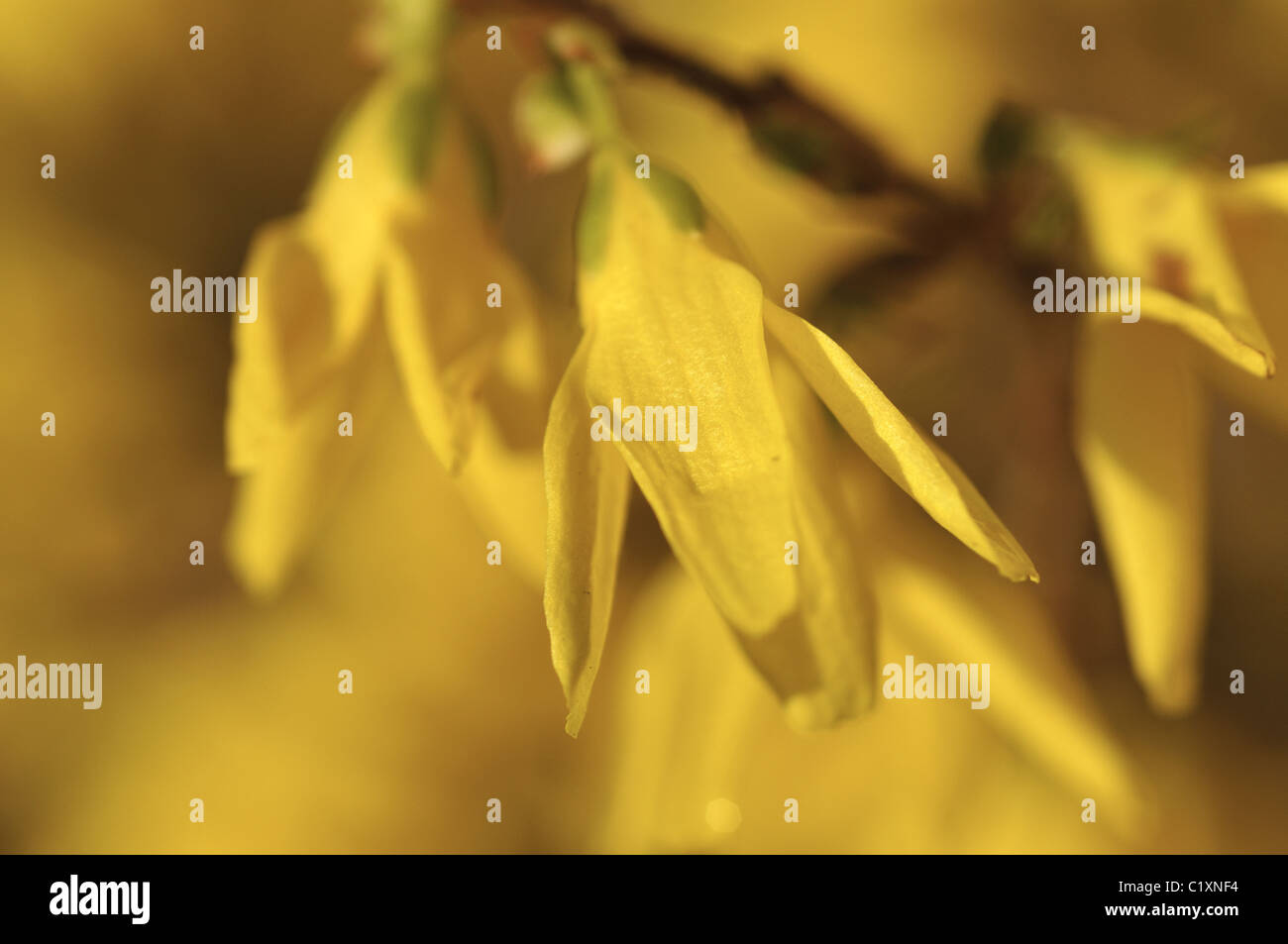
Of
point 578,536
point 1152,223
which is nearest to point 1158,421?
point 1152,223

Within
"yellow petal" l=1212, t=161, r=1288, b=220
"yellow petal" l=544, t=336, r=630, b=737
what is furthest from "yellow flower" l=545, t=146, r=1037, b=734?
"yellow petal" l=1212, t=161, r=1288, b=220

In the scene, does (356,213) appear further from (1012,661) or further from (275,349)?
(1012,661)

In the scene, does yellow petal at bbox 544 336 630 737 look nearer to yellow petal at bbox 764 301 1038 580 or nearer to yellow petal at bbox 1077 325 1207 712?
yellow petal at bbox 764 301 1038 580

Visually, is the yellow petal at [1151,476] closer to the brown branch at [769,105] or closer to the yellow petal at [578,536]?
the brown branch at [769,105]

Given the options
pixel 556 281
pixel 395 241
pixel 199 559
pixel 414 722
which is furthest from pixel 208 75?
pixel 395 241
